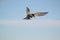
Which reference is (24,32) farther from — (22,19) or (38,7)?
(38,7)

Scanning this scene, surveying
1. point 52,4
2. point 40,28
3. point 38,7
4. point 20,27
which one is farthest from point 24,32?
point 52,4

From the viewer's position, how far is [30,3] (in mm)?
2014

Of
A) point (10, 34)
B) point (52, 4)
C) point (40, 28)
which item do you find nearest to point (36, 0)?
point (52, 4)

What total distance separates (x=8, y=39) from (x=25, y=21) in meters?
0.33

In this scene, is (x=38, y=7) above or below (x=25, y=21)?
above

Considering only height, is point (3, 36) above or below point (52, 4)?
below

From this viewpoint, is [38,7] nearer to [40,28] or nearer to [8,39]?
[40,28]

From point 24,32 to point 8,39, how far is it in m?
0.24

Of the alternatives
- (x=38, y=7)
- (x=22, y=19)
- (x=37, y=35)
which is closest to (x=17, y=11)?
(x=22, y=19)

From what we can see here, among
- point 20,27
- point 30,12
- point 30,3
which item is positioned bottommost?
point 20,27

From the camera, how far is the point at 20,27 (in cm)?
202

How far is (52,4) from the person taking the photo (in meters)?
1.98

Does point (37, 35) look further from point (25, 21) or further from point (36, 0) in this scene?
point (36, 0)

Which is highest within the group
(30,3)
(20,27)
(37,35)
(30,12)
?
(30,3)
